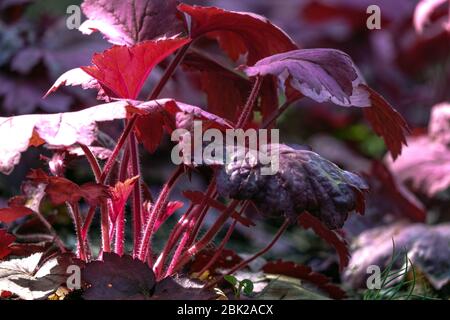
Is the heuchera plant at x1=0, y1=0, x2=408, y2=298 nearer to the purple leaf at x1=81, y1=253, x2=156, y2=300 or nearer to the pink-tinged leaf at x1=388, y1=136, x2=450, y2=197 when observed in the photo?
the purple leaf at x1=81, y1=253, x2=156, y2=300

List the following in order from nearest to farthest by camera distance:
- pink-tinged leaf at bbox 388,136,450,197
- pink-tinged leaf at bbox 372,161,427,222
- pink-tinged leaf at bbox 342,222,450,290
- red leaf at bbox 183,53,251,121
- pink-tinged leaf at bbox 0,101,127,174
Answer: pink-tinged leaf at bbox 0,101,127,174 < red leaf at bbox 183,53,251,121 < pink-tinged leaf at bbox 342,222,450,290 < pink-tinged leaf at bbox 372,161,427,222 < pink-tinged leaf at bbox 388,136,450,197

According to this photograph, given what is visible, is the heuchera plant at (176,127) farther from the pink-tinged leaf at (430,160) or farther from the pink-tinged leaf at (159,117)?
the pink-tinged leaf at (430,160)

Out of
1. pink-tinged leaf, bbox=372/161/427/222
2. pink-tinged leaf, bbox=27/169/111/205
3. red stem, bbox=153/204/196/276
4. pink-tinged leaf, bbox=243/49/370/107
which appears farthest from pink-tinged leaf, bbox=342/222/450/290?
pink-tinged leaf, bbox=27/169/111/205

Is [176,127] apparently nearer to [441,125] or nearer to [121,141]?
[121,141]

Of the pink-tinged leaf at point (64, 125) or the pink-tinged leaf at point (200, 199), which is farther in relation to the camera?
the pink-tinged leaf at point (200, 199)

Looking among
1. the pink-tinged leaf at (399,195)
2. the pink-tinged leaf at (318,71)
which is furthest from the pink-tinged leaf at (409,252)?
the pink-tinged leaf at (318,71)

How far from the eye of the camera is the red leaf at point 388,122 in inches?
44.4

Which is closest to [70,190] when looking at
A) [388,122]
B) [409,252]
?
[388,122]

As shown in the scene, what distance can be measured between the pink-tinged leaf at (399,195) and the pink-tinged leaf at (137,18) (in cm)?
85

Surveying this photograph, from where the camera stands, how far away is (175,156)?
3.31 feet

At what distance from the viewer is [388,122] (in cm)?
118

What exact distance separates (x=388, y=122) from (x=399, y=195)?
69 centimetres

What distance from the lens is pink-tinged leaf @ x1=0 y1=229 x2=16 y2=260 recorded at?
3.46 feet
